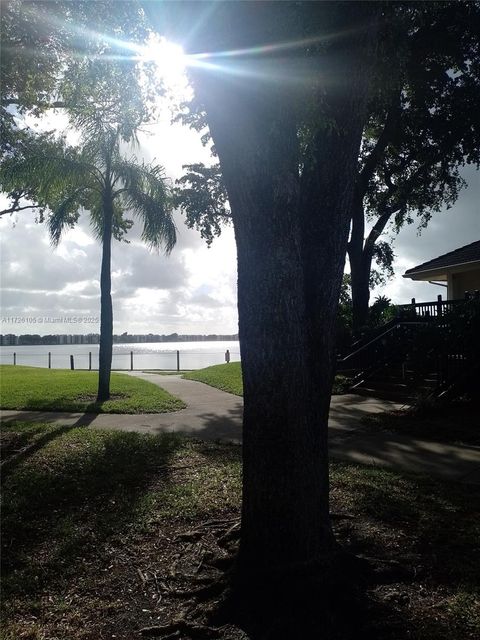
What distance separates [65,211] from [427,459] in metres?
10.3

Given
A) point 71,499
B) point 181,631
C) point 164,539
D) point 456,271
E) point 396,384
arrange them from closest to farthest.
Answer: point 181,631
point 164,539
point 71,499
point 396,384
point 456,271

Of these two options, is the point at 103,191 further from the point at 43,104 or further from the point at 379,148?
the point at 379,148

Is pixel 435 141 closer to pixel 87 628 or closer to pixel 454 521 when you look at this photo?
pixel 454 521

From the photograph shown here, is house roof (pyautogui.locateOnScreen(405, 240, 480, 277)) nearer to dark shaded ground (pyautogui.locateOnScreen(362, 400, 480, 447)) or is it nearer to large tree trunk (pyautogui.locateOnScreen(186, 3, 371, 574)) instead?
dark shaded ground (pyautogui.locateOnScreen(362, 400, 480, 447))

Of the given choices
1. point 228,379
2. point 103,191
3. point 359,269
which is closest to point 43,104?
point 103,191

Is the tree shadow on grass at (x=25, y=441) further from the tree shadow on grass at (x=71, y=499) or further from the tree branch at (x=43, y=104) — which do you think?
the tree branch at (x=43, y=104)

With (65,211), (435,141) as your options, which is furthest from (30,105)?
(435,141)

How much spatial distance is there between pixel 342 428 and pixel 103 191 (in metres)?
8.66

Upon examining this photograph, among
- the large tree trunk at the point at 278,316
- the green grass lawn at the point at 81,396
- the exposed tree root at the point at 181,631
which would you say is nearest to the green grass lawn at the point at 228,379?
the green grass lawn at the point at 81,396

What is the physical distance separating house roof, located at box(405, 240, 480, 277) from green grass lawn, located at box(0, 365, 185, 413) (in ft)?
37.7

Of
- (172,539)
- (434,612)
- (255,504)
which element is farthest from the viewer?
(172,539)

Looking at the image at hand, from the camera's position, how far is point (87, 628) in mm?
3105

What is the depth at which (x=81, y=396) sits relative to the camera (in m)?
13.3

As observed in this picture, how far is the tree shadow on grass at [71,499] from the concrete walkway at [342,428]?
4.58 feet
